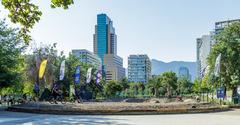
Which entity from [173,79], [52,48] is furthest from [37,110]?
[173,79]

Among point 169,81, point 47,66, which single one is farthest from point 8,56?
point 169,81

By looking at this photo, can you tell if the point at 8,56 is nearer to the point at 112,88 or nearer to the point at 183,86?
the point at 112,88

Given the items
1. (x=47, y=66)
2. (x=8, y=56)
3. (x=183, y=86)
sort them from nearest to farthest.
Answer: (x=8, y=56) → (x=47, y=66) → (x=183, y=86)

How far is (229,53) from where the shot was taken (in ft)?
181

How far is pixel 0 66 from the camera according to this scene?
132ft

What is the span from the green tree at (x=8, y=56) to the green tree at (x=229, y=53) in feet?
87.9

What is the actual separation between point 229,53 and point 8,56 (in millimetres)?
29093

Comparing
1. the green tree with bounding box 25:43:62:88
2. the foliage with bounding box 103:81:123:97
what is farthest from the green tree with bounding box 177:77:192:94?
the green tree with bounding box 25:43:62:88

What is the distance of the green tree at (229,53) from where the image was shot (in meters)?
55.0

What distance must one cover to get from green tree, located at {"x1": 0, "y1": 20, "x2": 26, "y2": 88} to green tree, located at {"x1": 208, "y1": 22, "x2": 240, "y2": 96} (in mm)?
26785

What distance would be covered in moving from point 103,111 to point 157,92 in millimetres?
92959

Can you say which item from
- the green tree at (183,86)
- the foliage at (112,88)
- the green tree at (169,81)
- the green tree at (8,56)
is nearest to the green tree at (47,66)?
the green tree at (8,56)

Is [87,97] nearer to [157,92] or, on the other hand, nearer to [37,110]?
[37,110]

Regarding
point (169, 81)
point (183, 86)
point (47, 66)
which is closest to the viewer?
point (47, 66)
